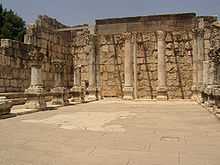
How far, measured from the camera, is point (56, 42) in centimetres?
2123

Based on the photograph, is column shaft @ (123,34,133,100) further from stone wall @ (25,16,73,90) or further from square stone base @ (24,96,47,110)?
square stone base @ (24,96,47,110)

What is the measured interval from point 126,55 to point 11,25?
14685mm

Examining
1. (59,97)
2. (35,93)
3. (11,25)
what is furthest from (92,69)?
(11,25)

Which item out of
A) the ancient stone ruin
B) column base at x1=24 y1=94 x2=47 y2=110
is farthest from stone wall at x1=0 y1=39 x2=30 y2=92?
column base at x1=24 y1=94 x2=47 y2=110

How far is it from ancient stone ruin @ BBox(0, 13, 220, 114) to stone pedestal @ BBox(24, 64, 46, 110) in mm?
4581

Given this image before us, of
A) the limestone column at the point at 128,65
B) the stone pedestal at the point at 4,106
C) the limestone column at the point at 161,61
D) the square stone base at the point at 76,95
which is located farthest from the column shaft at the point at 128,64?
the stone pedestal at the point at 4,106

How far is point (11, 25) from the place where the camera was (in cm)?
2859

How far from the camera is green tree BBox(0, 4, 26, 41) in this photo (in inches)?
1090

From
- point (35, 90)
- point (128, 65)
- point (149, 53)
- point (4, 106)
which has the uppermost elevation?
point (149, 53)

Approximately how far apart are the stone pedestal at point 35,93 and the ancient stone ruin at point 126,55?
458cm

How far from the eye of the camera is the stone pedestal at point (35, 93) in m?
11.5

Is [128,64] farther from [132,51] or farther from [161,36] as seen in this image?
[161,36]

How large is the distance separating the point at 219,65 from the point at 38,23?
1308 centimetres

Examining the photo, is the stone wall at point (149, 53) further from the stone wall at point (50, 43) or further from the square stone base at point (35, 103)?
the square stone base at point (35, 103)
